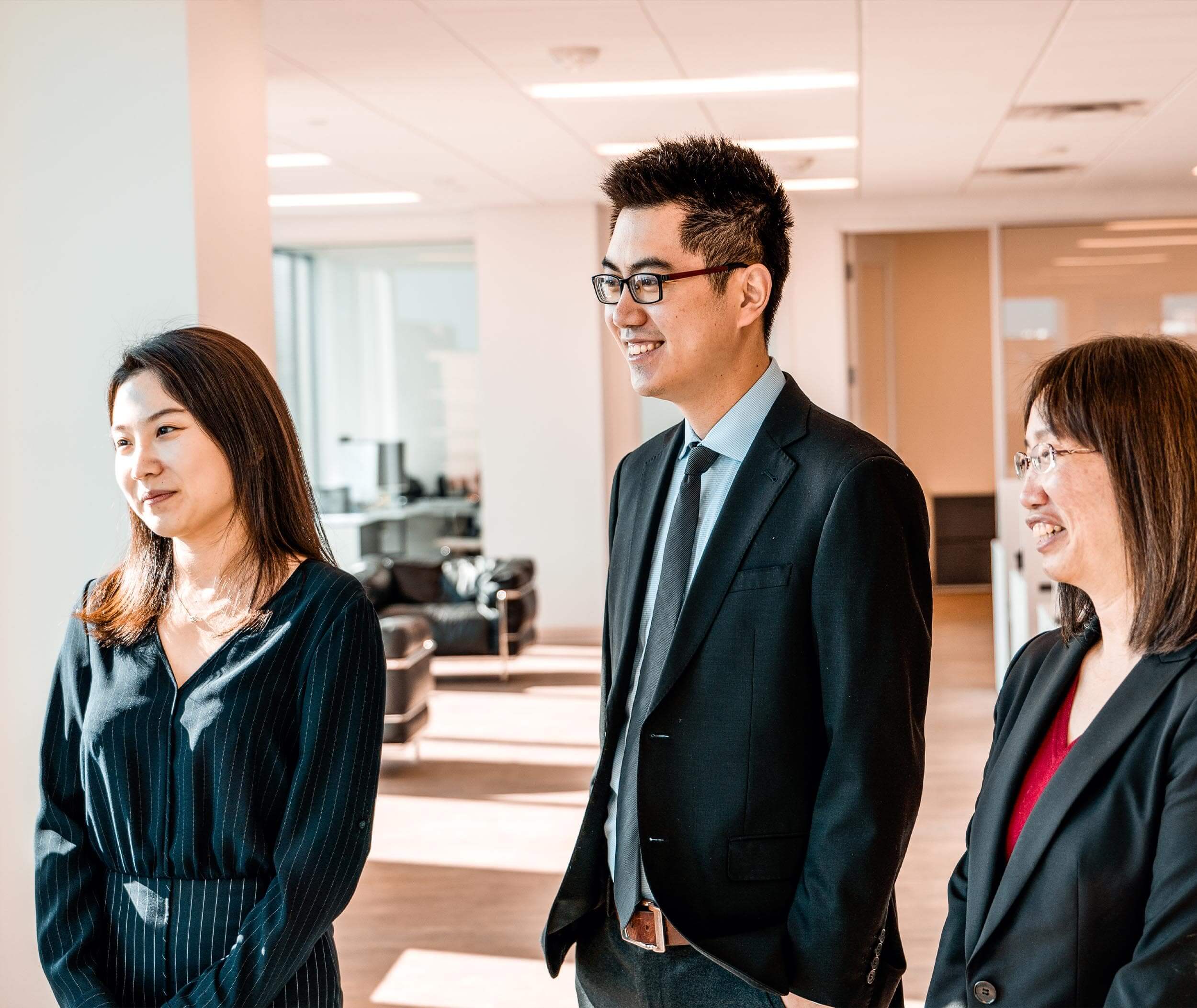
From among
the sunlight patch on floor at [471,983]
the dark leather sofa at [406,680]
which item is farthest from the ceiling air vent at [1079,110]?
the sunlight patch on floor at [471,983]

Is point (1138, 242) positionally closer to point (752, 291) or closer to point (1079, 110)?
point (1079, 110)

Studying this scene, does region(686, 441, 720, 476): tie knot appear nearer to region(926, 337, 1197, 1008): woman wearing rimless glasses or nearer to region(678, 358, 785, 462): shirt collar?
region(678, 358, 785, 462): shirt collar

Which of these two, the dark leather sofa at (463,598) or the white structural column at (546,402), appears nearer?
the dark leather sofa at (463,598)

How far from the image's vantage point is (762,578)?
5.41ft

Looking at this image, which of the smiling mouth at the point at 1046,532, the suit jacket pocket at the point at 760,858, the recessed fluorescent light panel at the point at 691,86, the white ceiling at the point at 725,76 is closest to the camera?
the smiling mouth at the point at 1046,532

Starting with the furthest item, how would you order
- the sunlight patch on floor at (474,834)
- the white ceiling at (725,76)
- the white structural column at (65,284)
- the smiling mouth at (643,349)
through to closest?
the sunlight patch on floor at (474,834) → the white ceiling at (725,76) → the white structural column at (65,284) → the smiling mouth at (643,349)

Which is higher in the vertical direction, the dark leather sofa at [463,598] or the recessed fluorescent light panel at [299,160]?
the recessed fluorescent light panel at [299,160]

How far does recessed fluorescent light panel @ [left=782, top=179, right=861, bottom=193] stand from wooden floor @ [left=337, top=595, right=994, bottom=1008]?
369 cm

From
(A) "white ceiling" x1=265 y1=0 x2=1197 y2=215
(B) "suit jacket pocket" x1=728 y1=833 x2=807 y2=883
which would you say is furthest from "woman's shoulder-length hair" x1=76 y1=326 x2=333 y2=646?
(A) "white ceiling" x1=265 y1=0 x2=1197 y2=215

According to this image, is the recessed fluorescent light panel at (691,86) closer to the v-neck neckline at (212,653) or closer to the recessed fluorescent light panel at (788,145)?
the recessed fluorescent light panel at (788,145)

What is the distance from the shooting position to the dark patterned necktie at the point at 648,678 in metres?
1.71

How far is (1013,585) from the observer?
23.6 ft

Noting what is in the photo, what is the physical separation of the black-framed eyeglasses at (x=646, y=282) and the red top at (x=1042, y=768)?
730mm

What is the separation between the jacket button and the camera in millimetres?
1440
